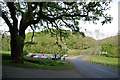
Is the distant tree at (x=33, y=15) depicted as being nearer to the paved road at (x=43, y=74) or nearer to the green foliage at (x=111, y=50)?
the paved road at (x=43, y=74)

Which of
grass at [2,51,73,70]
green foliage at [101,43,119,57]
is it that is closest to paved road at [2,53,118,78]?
grass at [2,51,73,70]

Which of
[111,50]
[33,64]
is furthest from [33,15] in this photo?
[111,50]

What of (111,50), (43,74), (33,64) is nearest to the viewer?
(43,74)

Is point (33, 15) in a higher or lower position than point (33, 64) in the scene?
higher

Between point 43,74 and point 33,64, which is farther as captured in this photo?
point 33,64

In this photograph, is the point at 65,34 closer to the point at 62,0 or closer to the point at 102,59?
the point at 62,0

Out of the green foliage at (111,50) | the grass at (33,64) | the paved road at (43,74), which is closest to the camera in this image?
the paved road at (43,74)

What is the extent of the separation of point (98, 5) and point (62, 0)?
201 cm

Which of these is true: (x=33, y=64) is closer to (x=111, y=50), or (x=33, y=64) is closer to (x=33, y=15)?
(x=33, y=15)

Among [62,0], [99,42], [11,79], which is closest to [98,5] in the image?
[62,0]

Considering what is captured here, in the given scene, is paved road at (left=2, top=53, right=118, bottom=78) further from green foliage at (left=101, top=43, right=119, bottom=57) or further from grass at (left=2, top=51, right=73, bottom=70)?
green foliage at (left=101, top=43, right=119, bottom=57)

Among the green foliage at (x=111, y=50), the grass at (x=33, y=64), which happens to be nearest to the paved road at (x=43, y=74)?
the grass at (x=33, y=64)

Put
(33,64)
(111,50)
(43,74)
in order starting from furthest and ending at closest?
1. (111,50)
2. (33,64)
3. (43,74)

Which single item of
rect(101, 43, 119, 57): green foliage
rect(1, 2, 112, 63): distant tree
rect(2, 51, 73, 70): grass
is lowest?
rect(2, 51, 73, 70): grass
